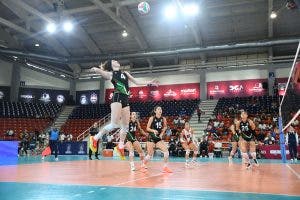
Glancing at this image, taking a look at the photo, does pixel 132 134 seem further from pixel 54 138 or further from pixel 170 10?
pixel 170 10

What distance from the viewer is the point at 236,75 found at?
3081 centimetres

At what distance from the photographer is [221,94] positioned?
3112cm

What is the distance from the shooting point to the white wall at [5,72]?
31.1 metres

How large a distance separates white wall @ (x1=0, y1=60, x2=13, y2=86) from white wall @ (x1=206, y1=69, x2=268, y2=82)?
20.2 m

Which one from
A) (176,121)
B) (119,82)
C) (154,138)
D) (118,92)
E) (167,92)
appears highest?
(167,92)

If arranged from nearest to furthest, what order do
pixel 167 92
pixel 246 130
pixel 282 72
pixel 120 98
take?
1. pixel 120 98
2. pixel 246 130
3. pixel 282 72
4. pixel 167 92

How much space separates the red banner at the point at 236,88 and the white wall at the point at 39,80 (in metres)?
17.1

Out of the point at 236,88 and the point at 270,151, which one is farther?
the point at 236,88

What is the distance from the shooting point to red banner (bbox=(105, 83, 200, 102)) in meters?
32.5

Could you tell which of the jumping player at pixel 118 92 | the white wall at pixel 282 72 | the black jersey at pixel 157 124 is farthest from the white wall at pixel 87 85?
the jumping player at pixel 118 92

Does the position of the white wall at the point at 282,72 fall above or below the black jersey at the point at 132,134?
above

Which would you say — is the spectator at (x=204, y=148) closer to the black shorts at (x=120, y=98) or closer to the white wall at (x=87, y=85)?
the black shorts at (x=120, y=98)

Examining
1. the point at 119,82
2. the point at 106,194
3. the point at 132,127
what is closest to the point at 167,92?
the point at 132,127

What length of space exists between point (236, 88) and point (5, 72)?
23219 millimetres
